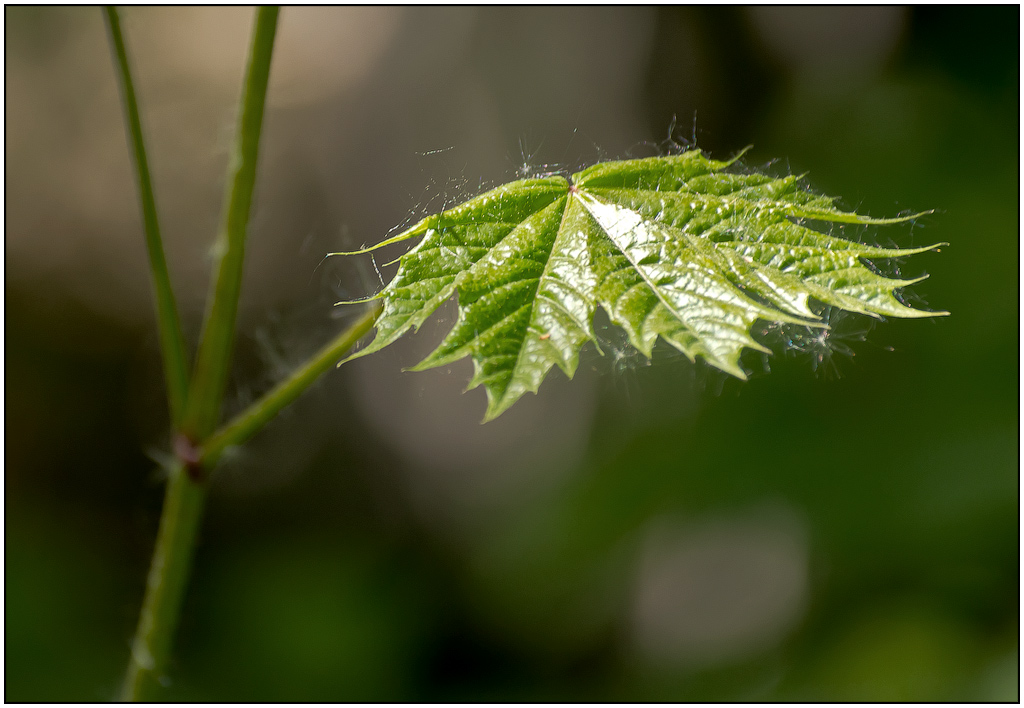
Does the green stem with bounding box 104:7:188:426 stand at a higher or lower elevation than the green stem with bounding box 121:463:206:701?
higher

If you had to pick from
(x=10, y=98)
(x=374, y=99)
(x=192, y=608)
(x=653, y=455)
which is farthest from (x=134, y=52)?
(x=653, y=455)

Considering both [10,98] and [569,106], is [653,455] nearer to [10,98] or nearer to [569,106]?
[569,106]

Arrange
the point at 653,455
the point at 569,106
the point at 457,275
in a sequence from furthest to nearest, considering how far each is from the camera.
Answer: the point at 569,106
the point at 653,455
the point at 457,275

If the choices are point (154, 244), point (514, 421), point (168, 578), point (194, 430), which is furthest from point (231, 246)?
point (514, 421)

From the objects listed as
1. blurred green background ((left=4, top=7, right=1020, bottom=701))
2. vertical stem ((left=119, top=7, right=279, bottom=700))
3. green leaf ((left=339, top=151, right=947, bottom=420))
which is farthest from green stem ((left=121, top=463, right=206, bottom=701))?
blurred green background ((left=4, top=7, right=1020, bottom=701))

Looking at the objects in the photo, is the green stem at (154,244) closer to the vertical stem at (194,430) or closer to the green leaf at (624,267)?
the vertical stem at (194,430)

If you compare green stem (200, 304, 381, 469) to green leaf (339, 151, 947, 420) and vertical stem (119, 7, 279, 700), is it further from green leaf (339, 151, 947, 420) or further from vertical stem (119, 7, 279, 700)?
green leaf (339, 151, 947, 420)
